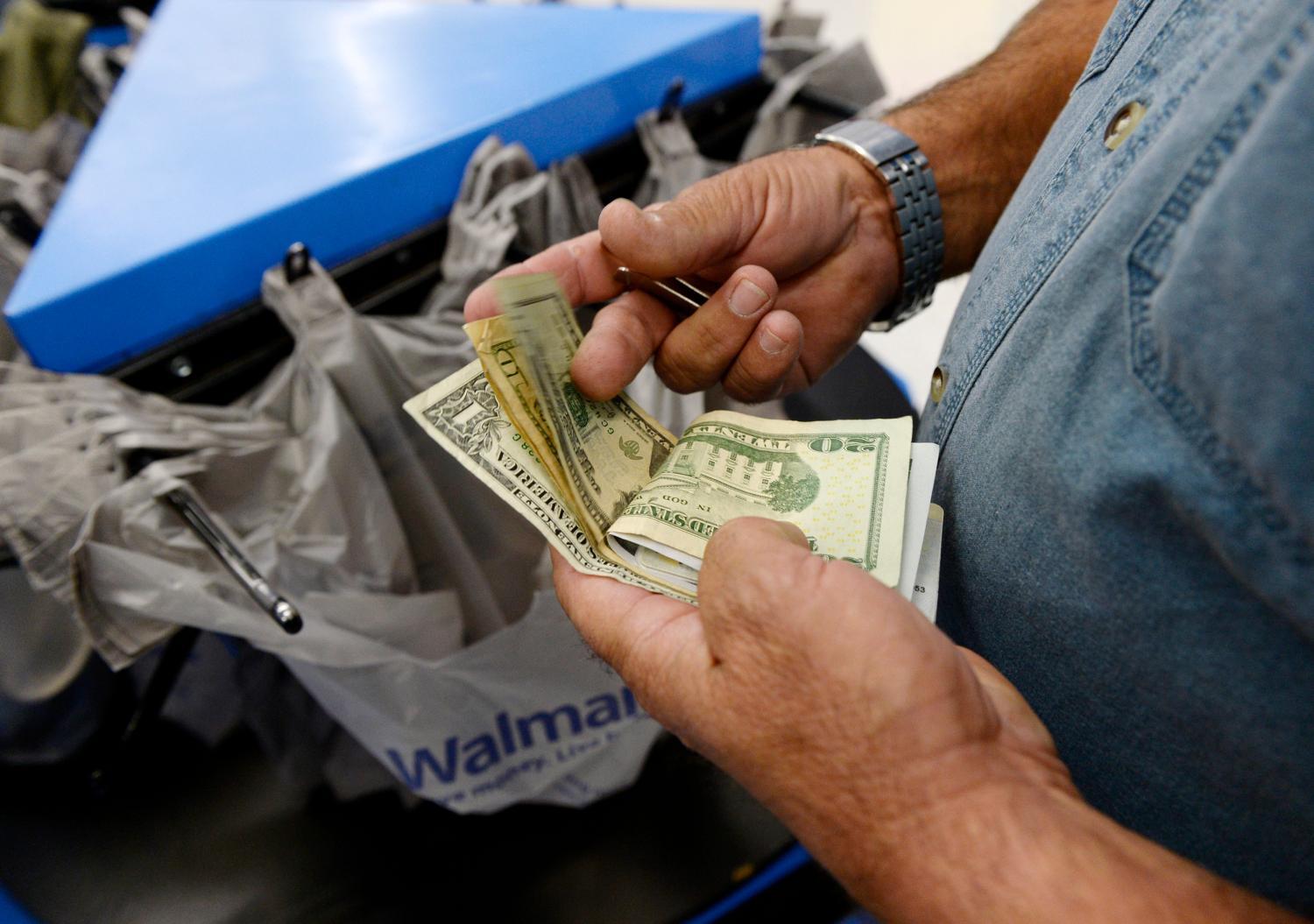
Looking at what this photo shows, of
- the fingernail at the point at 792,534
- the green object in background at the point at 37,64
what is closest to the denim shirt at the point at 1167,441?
the fingernail at the point at 792,534

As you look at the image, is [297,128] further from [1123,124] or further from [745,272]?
[1123,124]

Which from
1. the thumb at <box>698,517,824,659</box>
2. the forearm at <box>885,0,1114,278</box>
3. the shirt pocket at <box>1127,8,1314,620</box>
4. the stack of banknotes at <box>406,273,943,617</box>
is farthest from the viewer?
the forearm at <box>885,0,1114,278</box>

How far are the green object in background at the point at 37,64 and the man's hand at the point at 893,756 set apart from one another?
127 cm

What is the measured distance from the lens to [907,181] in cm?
68

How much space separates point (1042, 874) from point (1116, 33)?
1.51ft

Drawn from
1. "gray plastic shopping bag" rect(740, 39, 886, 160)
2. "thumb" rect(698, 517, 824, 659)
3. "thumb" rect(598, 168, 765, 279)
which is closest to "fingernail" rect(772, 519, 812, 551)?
"thumb" rect(698, 517, 824, 659)

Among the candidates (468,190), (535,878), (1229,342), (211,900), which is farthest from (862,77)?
(211,900)

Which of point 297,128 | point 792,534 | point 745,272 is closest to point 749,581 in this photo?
point 792,534

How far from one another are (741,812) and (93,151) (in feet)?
3.18

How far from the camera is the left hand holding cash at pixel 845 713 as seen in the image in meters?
0.33

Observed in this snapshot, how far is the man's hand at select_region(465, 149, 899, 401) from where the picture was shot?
565 mm

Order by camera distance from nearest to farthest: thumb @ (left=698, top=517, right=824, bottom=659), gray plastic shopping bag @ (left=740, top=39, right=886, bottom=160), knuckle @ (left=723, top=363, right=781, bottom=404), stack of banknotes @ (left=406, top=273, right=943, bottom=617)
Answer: thumb @ (left=698, top=517, right=824, bottom=659), stack of banknotes @ (left=406, top=273, right=943, bottom=617), knuckle @ (left=723, top=363, right=781, bottom=404), gray plastic shopping bag @ (left=740, top=39, right=886, bottom=160)

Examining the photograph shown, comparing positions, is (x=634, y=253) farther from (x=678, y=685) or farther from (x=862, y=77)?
(x=862, y=77)

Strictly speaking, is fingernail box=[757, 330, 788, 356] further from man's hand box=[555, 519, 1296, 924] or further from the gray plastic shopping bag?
the gray plastic shopping bag
